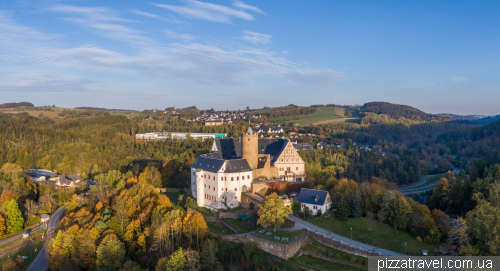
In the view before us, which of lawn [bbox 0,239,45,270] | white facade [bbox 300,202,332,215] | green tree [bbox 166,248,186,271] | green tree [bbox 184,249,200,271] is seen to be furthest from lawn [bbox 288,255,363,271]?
lawn [bbox 0,239,45,270]

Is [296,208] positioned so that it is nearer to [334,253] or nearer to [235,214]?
[235,214]

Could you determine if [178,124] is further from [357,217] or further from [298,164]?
→ [357,217]

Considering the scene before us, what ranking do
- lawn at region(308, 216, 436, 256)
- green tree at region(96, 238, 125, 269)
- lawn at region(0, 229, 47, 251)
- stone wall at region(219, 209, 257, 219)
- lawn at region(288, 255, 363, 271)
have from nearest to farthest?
lawn at region(288, 255, 363, 271) < lawn at region(308, 216, 436, 256) < green tree at region(96, 238, 125, 269) < stone wall at region(219, 209, 257, 219) < lawn at region(0, 229, 47, 251)

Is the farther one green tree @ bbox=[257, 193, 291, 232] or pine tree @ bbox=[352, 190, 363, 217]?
pine tree @ bbox=[352, 190, 363, 217]

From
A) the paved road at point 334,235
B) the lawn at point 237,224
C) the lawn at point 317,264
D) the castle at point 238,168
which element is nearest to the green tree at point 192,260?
the lawn at point 237,224

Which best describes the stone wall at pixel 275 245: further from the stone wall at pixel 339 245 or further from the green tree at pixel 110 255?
the green tree at pixel 110 255

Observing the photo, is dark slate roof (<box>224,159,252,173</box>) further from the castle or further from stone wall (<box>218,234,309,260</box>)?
stone wall (<box>218,234,309,260</box>)

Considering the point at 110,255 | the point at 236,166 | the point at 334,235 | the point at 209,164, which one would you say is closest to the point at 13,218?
the point at 110,255
